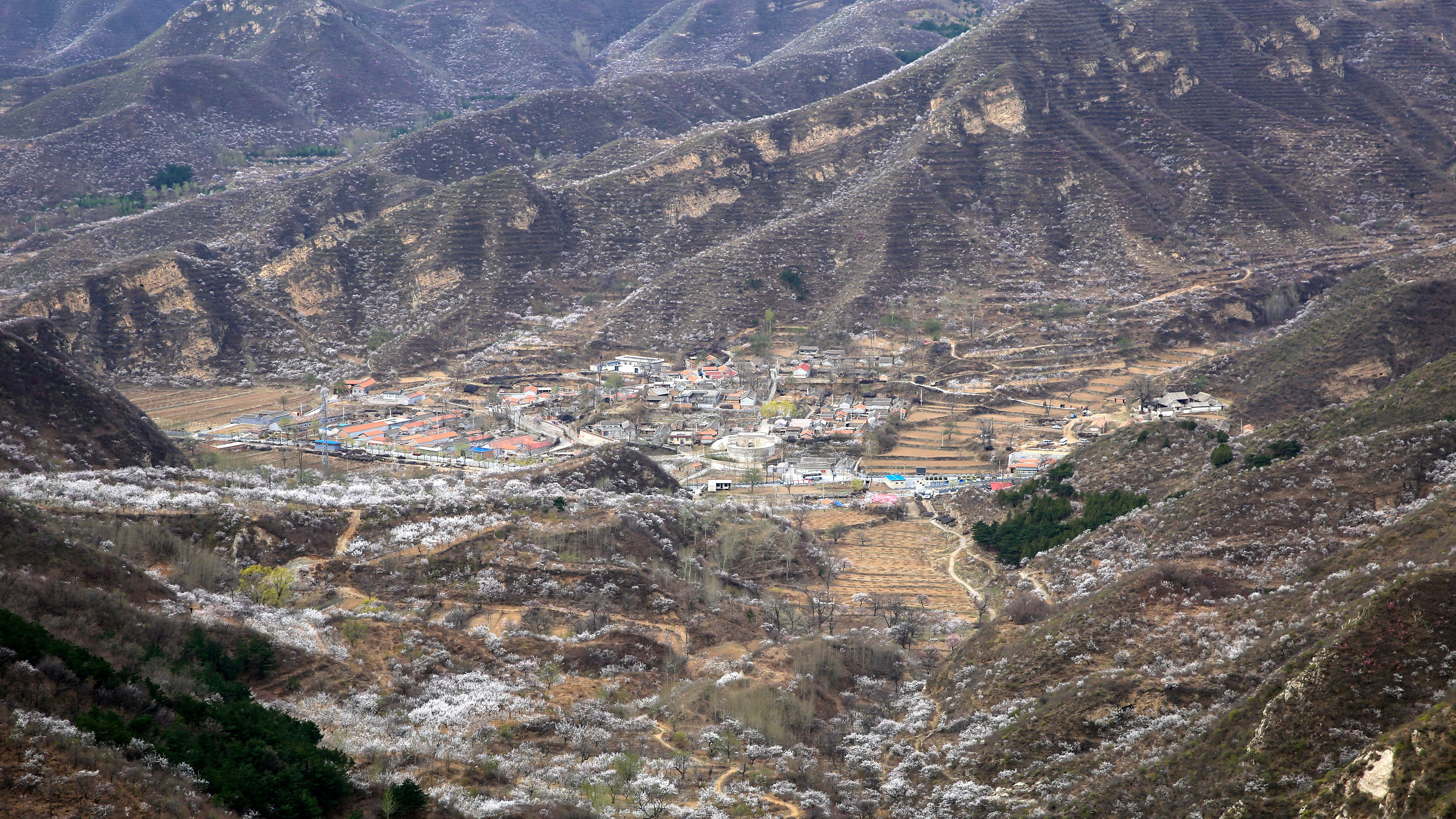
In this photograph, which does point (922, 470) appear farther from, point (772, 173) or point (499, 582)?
point (772, 173)

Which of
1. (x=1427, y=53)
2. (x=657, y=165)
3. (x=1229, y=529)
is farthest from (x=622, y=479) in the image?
(x=1427, y=53)

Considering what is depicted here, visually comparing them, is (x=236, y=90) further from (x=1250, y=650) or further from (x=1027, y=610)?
(x=1250, y=650)

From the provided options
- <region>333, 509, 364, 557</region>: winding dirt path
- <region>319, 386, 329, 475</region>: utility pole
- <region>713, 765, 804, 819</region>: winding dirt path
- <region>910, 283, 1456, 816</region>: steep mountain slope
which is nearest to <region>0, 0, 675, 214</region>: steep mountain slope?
<region>319, 386, 329, 475</region>: utility pole

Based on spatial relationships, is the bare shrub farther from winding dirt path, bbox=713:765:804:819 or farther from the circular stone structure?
the circular stone structure

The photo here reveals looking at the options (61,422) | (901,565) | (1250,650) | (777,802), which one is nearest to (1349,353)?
(901,565)

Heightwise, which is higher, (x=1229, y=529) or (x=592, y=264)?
(x=592, y=264)
